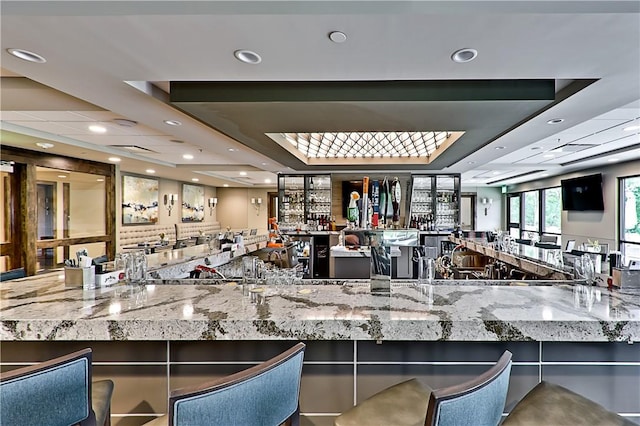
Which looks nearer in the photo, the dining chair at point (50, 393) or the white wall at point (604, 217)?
the dining chair at point (50, 393)

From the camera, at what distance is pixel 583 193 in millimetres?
8367

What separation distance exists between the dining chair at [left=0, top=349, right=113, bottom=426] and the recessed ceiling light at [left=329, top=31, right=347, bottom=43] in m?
1.96

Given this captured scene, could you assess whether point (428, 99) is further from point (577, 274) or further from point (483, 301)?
point (483, 301)

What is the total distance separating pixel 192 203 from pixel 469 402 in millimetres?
12780

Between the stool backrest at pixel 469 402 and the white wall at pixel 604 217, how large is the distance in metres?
8.45

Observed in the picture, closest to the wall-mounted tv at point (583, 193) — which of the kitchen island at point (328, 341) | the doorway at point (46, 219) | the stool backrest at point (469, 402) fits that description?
the kitchen island at point (328, 341)

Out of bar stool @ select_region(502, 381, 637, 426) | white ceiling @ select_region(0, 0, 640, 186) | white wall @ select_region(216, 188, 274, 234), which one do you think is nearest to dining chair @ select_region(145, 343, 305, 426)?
bar stool @ select_region(502, 381, 637, 426)

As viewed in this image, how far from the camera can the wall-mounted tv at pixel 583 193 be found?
785cm

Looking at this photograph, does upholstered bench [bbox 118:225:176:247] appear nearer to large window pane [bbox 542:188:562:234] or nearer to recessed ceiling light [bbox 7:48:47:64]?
recessed ceiling light [bbox 7:48:47:64]

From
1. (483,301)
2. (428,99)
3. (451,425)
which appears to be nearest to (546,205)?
(428,99)

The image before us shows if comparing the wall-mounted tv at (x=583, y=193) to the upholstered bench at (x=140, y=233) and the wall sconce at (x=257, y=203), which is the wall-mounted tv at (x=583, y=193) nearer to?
the wall sconce at (x=257, y=203)

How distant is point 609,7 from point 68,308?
306 centimetres

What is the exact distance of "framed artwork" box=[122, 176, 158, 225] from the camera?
9172 millimetres

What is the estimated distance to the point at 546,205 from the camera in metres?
11.1
